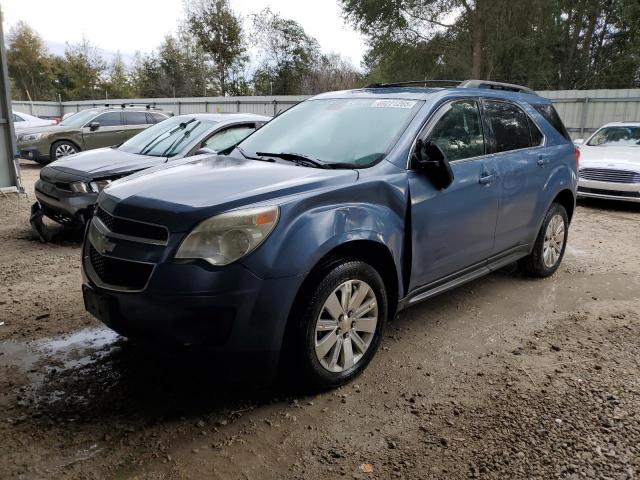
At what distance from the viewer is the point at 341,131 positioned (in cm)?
370

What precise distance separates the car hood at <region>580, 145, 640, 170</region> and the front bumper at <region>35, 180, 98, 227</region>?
27.0 feet

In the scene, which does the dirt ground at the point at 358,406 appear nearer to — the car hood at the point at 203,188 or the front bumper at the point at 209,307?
the front bumper at the point at 209,307

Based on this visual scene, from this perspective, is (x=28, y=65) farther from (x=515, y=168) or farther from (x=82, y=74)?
(x=515, y=168)

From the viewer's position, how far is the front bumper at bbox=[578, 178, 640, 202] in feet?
29.0

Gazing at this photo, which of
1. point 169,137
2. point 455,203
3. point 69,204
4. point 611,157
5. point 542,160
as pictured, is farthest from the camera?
point 611,157

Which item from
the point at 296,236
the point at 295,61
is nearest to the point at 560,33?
the point at 295,61

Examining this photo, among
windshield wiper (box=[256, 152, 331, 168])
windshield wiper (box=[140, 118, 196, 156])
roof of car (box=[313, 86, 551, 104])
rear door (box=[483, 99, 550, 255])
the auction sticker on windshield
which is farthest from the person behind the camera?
windshield wiper (box=[140, 118, 196, 156])

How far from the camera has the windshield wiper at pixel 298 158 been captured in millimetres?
3317

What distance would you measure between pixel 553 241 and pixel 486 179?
1686 millimetres

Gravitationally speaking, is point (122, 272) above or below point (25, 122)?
below

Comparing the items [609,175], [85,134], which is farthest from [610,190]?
[85,134]

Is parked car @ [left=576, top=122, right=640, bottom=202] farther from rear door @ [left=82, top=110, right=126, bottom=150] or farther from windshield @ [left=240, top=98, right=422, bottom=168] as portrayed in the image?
rear door @ [left=82, top=110, right=126, bottom=150]

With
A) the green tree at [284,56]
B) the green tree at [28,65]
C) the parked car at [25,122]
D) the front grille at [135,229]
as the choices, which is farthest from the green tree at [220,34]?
the front grille at [135,229]

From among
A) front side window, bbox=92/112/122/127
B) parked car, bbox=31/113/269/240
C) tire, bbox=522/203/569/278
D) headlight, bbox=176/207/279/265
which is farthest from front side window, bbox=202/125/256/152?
front side window, bbox=92/112/122/127
